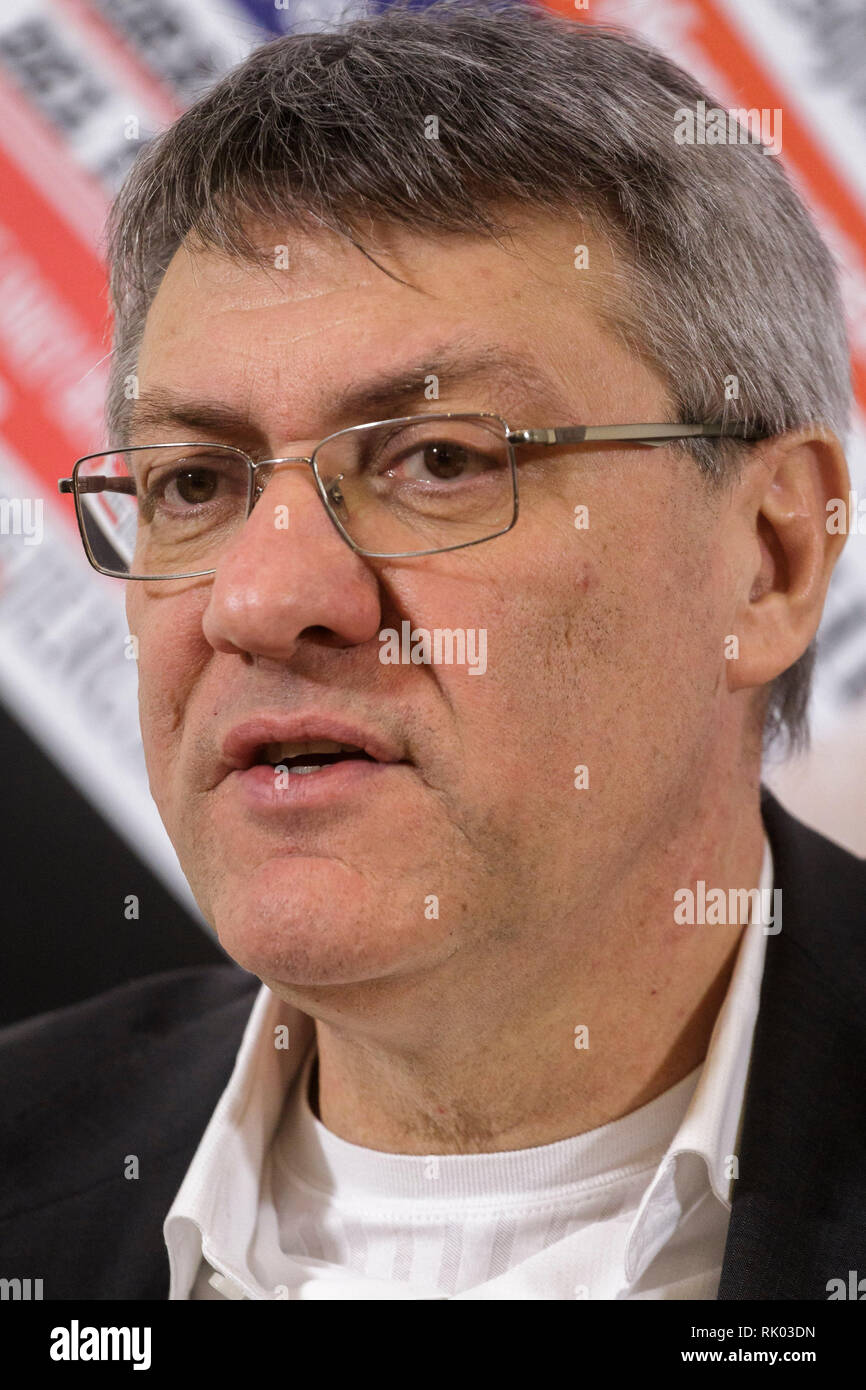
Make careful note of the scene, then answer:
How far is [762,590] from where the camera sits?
1504mm

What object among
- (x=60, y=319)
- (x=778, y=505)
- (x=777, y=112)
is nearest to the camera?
(x=778, y=505)

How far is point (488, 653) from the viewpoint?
1.27 meters

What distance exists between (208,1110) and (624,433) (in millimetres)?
1049

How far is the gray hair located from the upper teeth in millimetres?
504

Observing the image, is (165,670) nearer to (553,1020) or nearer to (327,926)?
(327,926)

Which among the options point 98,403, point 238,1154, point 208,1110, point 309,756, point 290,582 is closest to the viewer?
point 290,582

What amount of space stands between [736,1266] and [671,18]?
156cm

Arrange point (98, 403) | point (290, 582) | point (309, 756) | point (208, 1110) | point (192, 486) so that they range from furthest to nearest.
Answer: point (98, 403) < point (208, 1110) < point (192, 486) < point (309, 756) < point (290, 582)

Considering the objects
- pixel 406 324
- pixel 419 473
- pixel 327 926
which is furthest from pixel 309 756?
pixel 406 324

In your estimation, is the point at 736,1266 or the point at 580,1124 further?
the point at 580,1124

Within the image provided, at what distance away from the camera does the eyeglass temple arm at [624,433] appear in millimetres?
1294

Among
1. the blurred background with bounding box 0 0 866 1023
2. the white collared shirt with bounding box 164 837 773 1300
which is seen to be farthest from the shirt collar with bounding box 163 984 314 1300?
the blurred background with bounding box 0 0 866 1023

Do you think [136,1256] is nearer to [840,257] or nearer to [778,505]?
[778,505]
